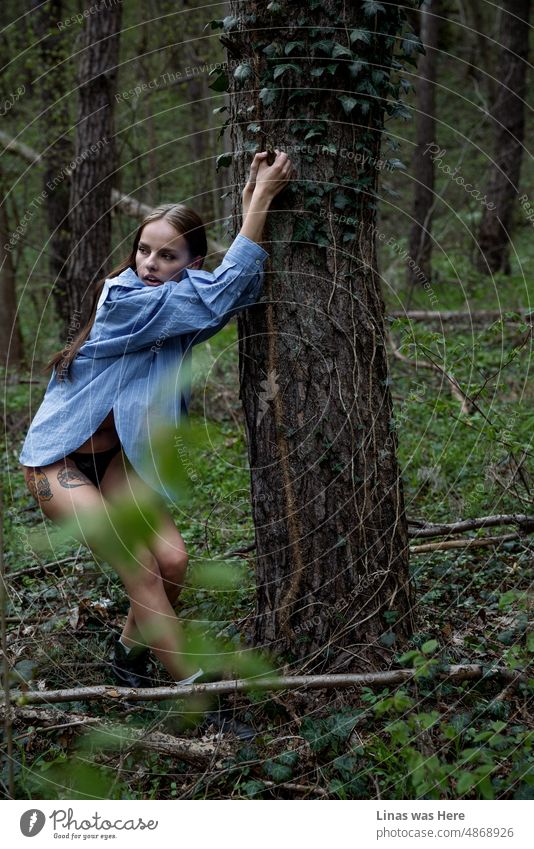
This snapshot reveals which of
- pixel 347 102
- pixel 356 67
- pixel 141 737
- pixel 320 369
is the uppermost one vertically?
pixel 356 67

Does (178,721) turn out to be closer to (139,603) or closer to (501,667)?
(139,603)

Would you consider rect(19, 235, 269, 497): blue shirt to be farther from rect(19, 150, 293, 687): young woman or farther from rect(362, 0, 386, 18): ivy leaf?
rect(362, 0, 386, 18): ivy leaf

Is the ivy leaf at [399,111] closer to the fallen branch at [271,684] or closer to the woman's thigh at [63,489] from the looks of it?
the woman's thigh at [63,489]

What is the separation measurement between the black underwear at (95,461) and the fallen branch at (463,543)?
145cm

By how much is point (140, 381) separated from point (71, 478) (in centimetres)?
45

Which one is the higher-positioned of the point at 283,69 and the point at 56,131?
the point at 56,131

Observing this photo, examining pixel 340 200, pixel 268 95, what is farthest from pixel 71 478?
pixel 268 95

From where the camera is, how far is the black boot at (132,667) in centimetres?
318

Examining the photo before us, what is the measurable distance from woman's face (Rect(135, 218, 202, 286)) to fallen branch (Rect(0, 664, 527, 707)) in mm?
1479

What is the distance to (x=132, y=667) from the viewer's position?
323 cm

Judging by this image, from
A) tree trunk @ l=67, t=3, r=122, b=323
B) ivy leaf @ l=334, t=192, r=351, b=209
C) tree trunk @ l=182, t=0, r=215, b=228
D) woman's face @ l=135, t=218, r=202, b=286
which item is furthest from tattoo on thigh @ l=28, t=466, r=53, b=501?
tree trunk @ l=182, t=0, r=215, b=228

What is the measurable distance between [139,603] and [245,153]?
167 cm

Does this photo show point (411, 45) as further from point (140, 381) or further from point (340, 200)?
point (140, 381)

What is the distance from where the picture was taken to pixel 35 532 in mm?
4547
